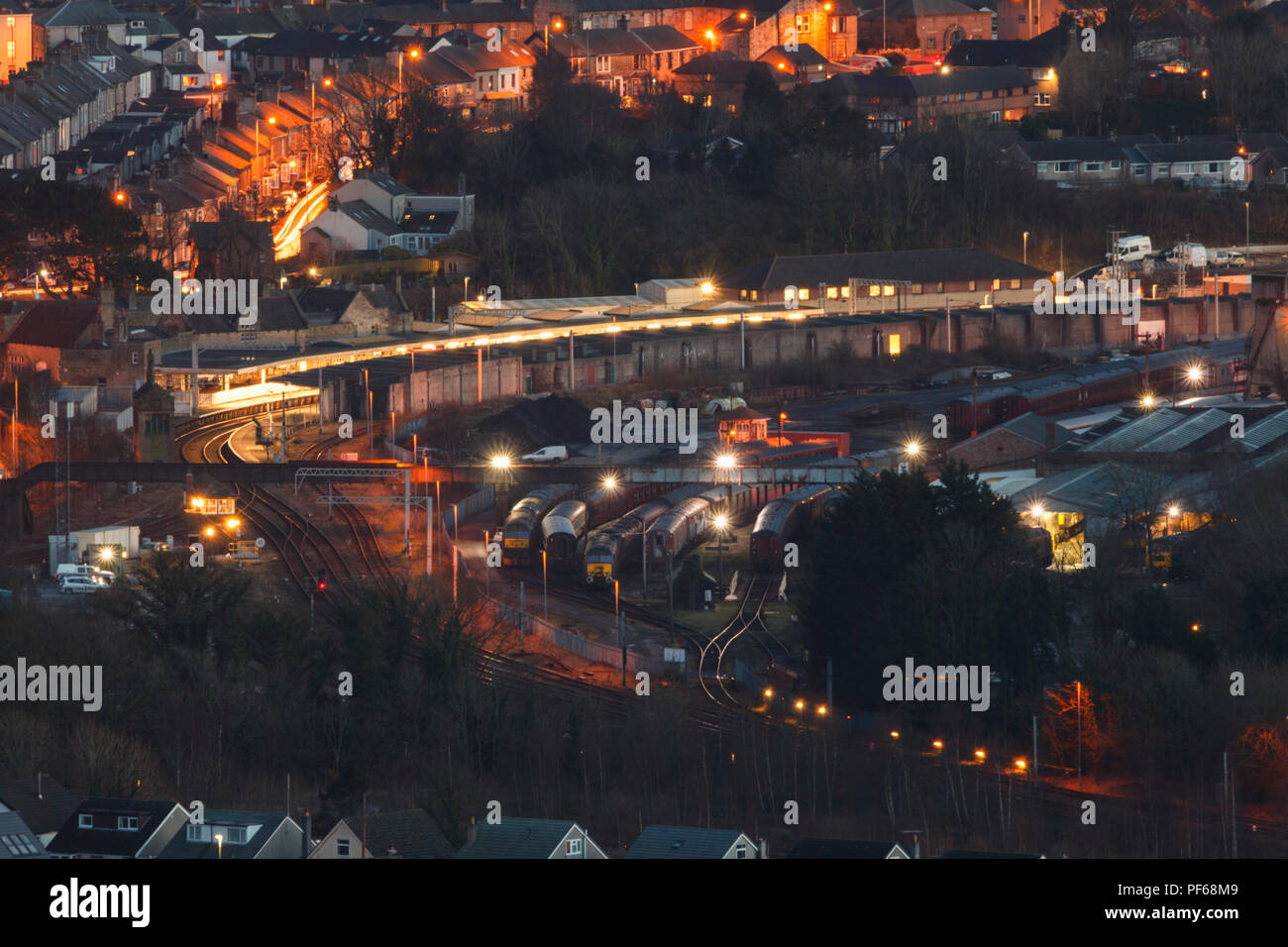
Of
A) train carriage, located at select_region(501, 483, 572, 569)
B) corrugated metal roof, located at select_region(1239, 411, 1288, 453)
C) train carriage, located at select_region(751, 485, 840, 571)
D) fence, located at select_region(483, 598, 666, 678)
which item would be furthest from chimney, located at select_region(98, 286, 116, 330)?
corrugated metal roof, located at select_region(1239, 411, 1288, 453)

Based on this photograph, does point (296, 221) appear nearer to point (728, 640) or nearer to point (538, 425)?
point (538, 425)

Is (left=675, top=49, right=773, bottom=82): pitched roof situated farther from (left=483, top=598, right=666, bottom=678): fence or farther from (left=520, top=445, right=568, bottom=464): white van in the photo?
(left=483, top=598, right=666, bottom=678): fence

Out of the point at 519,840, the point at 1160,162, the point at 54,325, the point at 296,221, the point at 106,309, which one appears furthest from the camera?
the point at 1160,162

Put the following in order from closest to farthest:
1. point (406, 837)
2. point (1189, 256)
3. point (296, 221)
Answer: point (406, 837) → point (296, 221) → point (1189, 256)

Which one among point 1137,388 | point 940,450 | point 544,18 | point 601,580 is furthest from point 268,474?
point 544,18

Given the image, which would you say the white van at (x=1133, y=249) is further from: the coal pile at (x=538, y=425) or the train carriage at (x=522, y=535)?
the train carriage at (x=522, y=535)

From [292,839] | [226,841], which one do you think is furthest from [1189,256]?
[226,841]
